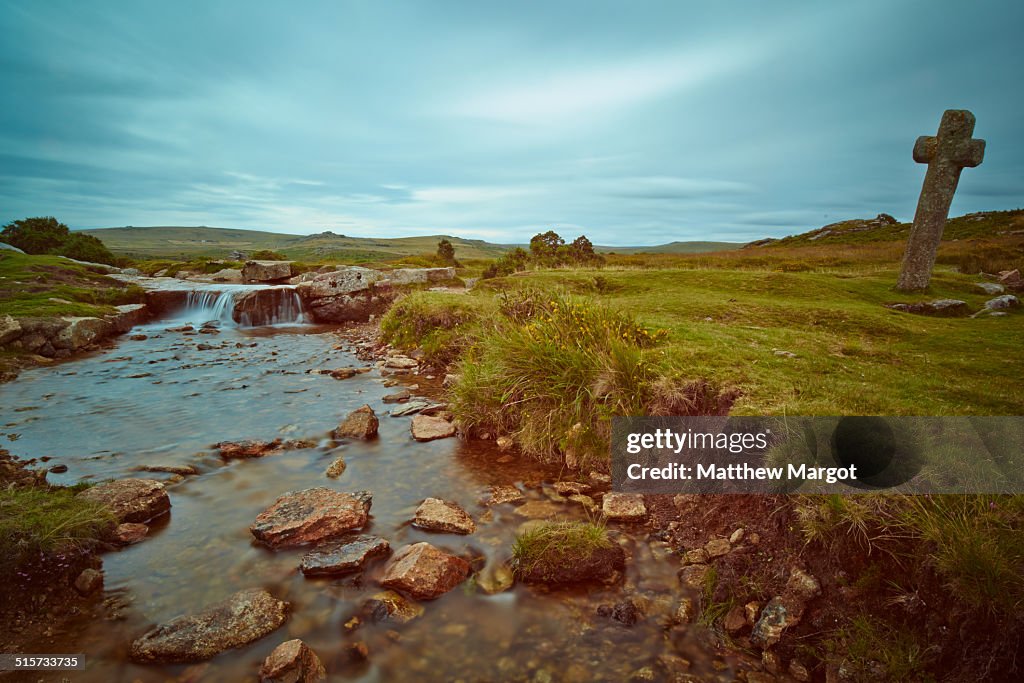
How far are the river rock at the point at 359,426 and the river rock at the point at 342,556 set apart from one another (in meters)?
3.61

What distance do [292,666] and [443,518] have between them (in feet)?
8.09

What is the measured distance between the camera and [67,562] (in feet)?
15.6

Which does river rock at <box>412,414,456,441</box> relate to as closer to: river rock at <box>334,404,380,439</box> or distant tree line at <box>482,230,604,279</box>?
river rock at <box>334,404,380,439</box>

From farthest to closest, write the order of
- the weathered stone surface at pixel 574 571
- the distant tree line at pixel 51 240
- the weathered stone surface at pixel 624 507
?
the distant tree line at pixel 51 240, the weathered stone surface at pixel 624 507, the weathered stone surface at pixel 574 571

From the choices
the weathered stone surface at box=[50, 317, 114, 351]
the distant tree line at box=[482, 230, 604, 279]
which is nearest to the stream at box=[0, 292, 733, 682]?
the weathered stone surface at box=[50, 317, 114, 351]

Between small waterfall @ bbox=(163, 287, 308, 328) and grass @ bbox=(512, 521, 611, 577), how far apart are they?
24.3m

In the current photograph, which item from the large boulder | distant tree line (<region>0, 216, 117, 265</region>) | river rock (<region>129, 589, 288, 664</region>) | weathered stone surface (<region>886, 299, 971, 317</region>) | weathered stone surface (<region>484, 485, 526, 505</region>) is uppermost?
distant tree line (<region>0, 216, 117, 265</region>)

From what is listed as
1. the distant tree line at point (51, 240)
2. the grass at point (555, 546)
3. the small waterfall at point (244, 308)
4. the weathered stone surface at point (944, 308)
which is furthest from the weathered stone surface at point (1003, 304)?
the distant tree line at point (51, 240)

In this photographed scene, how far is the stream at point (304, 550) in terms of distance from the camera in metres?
4.08

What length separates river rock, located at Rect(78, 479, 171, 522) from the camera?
5945 mm

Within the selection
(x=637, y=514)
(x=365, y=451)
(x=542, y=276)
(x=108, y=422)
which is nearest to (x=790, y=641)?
(x=637, y=514)

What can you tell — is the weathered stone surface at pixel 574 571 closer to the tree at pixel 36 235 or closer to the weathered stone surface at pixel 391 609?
the weathered stone surface at pixel 391 609

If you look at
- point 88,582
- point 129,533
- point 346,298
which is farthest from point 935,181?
point 346,298

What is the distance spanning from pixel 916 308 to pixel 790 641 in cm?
1460
